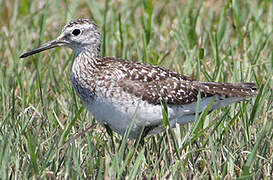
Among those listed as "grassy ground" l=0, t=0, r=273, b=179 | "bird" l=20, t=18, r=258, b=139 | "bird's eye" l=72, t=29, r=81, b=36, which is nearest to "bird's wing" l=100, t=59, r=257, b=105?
"bird" l=20, t=18, r=258, b=139

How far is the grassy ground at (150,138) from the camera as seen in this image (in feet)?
18.8

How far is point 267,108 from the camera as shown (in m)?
6.99

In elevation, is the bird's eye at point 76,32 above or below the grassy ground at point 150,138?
above

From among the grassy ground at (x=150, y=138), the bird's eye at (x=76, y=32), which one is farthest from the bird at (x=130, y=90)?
the grassy ground at (x=150, y=138)

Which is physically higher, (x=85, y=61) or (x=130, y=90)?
(x=85, y=61)

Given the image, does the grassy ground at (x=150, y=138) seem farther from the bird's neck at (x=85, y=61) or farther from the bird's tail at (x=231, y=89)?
the bird's neck at (x=85, y=61)

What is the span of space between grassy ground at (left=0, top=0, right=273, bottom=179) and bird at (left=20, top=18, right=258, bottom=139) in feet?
0.55

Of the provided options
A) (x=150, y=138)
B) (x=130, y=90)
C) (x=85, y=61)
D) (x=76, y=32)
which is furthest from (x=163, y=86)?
(x=76, y=32)

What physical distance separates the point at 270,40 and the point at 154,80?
3.51 m

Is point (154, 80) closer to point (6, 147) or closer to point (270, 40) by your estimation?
point (6, 147)

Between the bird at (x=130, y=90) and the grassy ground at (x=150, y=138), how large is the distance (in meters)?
0.17

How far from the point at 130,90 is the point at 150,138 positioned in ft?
2.79

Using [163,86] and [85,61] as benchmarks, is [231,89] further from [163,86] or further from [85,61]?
[85,61]

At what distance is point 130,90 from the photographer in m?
6.62
